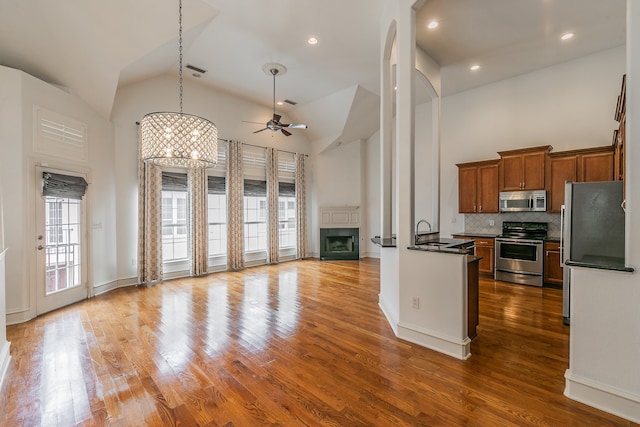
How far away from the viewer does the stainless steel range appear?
498 cm

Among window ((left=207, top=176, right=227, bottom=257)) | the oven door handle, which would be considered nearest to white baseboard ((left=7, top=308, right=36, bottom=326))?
window ((left=207, top=176, right=227, bottom=257))

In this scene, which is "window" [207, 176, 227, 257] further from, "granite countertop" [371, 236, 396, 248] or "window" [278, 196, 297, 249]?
"granite countertop" [371, 236, 396, 248]

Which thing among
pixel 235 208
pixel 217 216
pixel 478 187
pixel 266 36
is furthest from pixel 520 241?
pixel 217 216

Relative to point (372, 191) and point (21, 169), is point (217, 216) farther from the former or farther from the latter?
point (372, 191)

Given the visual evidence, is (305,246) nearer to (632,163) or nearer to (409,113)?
(409,113)

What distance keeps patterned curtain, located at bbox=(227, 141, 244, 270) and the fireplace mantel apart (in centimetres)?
245

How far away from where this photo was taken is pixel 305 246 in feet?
26.8

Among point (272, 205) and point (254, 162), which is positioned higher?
point (254, 162)

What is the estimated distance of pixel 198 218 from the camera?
598 cm

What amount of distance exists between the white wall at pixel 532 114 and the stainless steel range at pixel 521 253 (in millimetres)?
1056

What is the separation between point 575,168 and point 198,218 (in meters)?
7.06

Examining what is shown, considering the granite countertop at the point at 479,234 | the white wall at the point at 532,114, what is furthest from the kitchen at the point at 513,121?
the granite countertop at the point at 479,234

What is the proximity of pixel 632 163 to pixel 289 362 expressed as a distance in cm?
295

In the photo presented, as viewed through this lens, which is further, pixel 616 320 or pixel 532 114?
pixel 532 114
